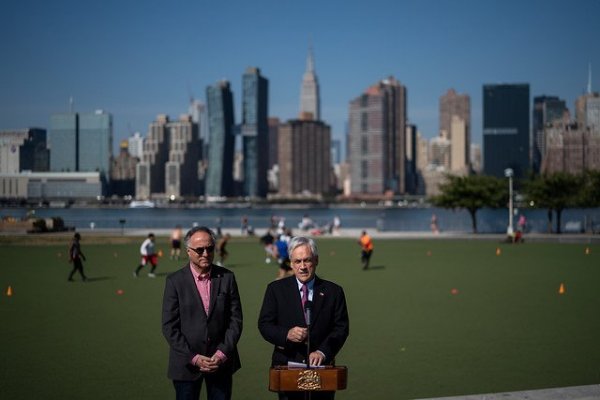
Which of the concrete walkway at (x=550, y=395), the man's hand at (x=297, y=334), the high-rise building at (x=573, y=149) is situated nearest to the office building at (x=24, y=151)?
the concrete walkway at (x=550, y=395)

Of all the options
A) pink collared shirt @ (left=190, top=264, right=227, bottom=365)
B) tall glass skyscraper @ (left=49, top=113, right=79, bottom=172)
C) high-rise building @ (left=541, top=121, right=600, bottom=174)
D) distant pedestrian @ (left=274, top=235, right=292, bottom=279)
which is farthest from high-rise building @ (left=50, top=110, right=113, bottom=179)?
pink collared shirt @ (left=190, top=264, right=227, bottom=365)

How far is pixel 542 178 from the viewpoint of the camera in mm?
58688

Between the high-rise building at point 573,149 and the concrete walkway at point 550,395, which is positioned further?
the high-rise building at point 573,149

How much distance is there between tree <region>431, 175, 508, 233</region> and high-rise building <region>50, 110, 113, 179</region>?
36.1 meters

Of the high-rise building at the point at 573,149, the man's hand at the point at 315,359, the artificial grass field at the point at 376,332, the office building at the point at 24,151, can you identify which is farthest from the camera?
the high-rise building at the point at 573,149

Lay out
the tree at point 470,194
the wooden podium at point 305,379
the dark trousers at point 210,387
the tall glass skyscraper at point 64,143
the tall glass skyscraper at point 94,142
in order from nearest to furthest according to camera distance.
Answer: the wooden podium at point 305,379 < the dark trousers at point 210,387 < the tree at point 470,194 < the tall glass skyscraper at point 64,143 < the tall glass skyscraper at point 94,142

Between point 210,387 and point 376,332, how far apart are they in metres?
7.98

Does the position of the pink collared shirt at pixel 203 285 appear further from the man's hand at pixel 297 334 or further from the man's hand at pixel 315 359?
the man's hand at pixel 315 359

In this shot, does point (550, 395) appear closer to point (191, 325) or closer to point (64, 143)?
point (191, 325)

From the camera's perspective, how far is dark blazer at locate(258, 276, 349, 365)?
5.68 m

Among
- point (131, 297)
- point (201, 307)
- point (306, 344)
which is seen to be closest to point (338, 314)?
point (306, 344)

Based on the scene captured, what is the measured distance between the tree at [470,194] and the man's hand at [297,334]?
5286 centimetres

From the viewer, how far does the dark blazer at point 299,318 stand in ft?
18.6

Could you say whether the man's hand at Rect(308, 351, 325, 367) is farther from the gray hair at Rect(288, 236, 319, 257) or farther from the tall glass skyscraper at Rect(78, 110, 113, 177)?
the tall glass skyscraper at Rect(78, 110, 113, 177)
